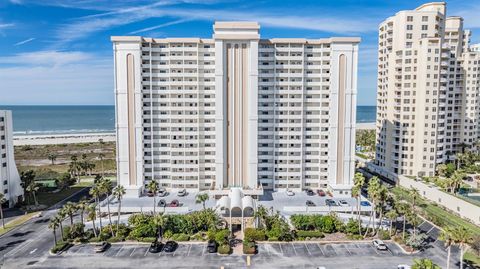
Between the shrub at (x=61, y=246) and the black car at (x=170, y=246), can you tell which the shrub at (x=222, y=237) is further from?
the shrub at (x=61, y=246)

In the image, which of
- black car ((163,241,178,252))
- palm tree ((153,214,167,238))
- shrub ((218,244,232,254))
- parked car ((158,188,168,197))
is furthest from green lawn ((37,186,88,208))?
shrub ((218,244,232,254))

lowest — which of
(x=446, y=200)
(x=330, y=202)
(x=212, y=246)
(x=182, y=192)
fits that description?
(x=212, y=246)

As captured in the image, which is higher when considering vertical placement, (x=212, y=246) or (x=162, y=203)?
(x=162, y=203)

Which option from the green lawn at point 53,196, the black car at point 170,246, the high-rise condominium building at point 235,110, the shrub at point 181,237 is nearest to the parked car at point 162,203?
the high-rise condominium building at point 235,110

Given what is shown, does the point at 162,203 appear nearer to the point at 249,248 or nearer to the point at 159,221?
the point at 159,221

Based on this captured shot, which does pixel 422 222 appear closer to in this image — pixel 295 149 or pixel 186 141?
pixel 295 149

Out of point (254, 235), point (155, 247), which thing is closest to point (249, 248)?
point (254, 235)

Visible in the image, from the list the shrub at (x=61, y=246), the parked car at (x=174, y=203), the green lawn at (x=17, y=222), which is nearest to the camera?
the shrub at (x=61, y=246)
